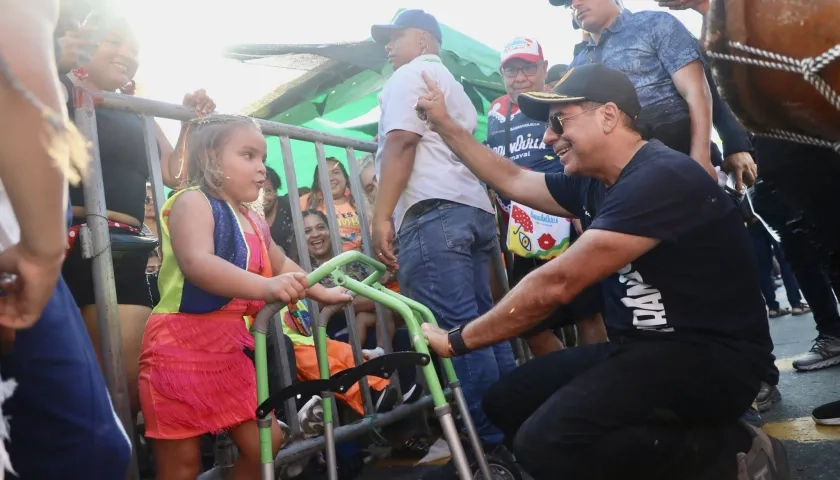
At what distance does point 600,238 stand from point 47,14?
1592 mm

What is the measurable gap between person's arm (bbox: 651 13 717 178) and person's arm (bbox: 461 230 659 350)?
1105 millimetres

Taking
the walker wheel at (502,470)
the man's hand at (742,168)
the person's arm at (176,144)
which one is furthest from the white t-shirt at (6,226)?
the man's hand at (742,168)

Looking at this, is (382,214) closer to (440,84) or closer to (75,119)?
(440,84)

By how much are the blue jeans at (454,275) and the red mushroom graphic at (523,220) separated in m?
0.44

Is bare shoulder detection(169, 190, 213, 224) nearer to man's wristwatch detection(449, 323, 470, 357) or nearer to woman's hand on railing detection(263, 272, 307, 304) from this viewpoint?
woman's hand on railing detection(263, 272, 307, 304)

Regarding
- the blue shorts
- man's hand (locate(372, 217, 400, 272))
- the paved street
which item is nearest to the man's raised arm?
man's hand (locate(372, 217, 400, 272))

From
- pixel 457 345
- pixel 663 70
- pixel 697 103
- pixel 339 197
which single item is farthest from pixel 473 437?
pixel 339 197

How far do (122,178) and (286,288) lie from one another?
918 millimetres

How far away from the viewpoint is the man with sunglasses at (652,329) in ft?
6.89

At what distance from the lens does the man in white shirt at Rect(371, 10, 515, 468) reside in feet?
10.1

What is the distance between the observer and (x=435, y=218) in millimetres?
3234

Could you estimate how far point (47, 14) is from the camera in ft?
3.30

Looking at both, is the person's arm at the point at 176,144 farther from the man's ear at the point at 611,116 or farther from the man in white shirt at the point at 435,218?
the man's ear at the point at 611,116

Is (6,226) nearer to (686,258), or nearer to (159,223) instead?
(159,223)
